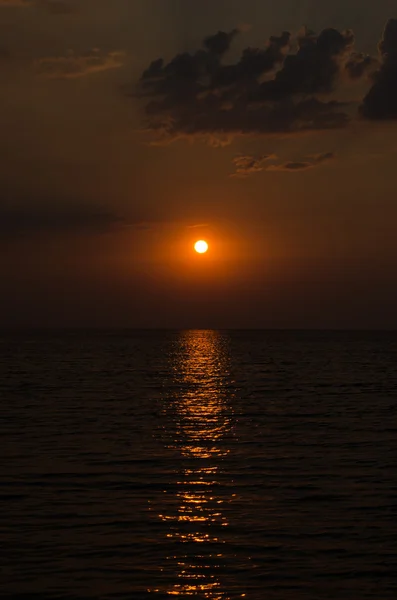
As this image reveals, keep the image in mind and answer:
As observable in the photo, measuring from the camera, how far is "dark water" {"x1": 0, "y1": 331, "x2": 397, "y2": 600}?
20172 millimetres

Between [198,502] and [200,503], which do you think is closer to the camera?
[200,503]

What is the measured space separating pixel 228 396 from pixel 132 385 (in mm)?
14014

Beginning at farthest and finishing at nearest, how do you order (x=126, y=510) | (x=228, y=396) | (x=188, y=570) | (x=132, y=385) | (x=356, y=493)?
(x=132, y=385) < (x=228, y=396) < (x=356, y=493) < (x=126, y=510) < (x=188, y=570)

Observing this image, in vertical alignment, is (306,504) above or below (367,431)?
below

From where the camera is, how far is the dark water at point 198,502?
66.2ft

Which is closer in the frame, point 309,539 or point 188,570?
point 188,570

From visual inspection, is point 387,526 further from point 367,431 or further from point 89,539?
point 367,431

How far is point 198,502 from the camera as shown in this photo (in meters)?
28.2

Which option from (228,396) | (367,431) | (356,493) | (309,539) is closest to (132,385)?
(228,396)

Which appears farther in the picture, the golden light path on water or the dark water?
the golden light path on water

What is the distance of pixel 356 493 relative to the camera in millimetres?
29516

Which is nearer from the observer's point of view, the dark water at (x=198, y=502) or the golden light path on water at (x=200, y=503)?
the dark water at (x=198, y=502)

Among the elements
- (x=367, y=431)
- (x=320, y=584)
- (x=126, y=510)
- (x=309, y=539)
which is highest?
(x=367, y=431)

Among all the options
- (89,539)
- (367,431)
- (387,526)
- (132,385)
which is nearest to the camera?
(89,539)
